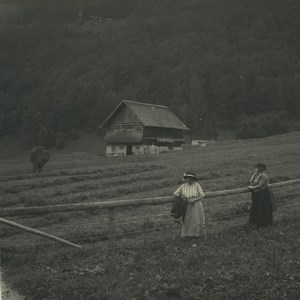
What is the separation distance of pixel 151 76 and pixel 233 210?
124460mm

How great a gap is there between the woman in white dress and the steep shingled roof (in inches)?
2170

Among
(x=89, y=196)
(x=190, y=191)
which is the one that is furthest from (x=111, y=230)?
(x=89, y=196)

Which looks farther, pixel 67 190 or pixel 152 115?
pixel 152 115

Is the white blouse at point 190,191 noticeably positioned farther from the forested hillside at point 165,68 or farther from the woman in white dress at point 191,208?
the forested hillside at point 165,68

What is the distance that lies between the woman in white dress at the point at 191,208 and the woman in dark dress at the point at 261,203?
1860mm

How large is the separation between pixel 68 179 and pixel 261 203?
22.6 meters

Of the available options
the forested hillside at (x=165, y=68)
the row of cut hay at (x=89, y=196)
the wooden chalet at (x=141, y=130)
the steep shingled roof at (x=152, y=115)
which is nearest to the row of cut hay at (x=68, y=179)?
the row of cut hay at (x=89, y=196)

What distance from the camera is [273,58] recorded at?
5330 inches

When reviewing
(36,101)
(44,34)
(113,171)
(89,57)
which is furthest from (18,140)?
(113,171)

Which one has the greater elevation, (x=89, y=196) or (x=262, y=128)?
(x=262, y=128)

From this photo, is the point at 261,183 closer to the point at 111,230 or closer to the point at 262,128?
the point at 111,230

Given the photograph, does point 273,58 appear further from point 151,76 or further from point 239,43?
point 151,76

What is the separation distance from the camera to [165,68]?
5551 inches

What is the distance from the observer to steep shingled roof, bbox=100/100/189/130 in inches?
2685
